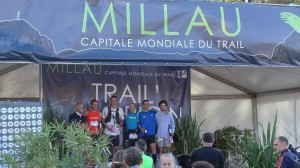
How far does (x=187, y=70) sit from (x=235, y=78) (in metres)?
1.30

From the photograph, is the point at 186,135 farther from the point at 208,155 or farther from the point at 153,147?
the point at 208,155

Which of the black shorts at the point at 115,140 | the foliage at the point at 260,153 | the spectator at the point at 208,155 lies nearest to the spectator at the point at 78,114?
the black shorts at the point at 115,140

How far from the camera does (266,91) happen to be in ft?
40.9

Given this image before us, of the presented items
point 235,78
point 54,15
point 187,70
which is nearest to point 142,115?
point 187,70

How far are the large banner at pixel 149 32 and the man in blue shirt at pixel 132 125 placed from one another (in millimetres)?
3287

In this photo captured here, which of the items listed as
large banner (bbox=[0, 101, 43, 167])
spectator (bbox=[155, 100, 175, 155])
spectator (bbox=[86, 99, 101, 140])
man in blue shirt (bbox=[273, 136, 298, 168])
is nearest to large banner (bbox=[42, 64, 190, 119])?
spectator (bbox=[86, 99, 101, 140])

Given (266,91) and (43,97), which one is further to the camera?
(266,91)

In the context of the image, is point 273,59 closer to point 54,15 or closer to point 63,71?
point 54,15

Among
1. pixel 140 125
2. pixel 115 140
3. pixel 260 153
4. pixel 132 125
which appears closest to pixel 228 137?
pixel 140 125

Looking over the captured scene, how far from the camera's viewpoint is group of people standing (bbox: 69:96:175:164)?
35.3ft

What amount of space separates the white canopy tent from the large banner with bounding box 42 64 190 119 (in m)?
0.54

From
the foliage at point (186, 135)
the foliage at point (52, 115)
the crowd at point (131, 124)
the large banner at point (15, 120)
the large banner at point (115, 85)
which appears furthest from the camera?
the foliage at point (186, 135)

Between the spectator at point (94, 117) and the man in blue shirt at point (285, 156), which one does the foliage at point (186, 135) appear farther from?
the man in blue shirt at point (285, 156)

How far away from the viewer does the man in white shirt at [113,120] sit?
10.7 meters
